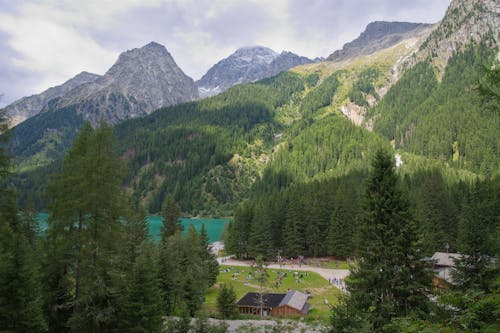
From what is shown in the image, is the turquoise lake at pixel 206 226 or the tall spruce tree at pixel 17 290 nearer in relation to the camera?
the tall spruce tree at pixel 17 290

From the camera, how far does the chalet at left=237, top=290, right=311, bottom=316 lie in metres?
46.6

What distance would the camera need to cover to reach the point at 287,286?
6125 centimetres

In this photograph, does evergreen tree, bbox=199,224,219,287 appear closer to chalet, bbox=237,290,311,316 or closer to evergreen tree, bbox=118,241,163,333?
chalet, bbox=237,290,311,316

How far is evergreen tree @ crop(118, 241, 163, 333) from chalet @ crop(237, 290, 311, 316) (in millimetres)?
23972

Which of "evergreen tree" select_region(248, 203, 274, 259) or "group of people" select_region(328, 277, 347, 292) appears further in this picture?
"evergreen tree" select_region(248, 203, 274, 259)

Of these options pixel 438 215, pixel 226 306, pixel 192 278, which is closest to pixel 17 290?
pixel 192 278

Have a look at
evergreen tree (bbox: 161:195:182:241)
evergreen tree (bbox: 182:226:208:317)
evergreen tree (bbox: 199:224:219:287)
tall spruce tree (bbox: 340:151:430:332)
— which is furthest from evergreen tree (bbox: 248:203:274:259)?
tall spruce tree (bbox: 340:151:430:332)

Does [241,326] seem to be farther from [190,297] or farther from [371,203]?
[371,203]

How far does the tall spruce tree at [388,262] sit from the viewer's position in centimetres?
2078

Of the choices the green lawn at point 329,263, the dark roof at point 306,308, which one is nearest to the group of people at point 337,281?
the green lawn at point 329,263

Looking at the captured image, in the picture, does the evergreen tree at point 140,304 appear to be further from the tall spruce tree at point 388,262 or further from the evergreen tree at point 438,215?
the evergreen tree at point 438,215

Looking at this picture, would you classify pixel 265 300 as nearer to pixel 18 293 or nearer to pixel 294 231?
pixel 18 293

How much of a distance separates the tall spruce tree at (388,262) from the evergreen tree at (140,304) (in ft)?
44.1

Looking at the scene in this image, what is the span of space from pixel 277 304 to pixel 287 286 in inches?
527
